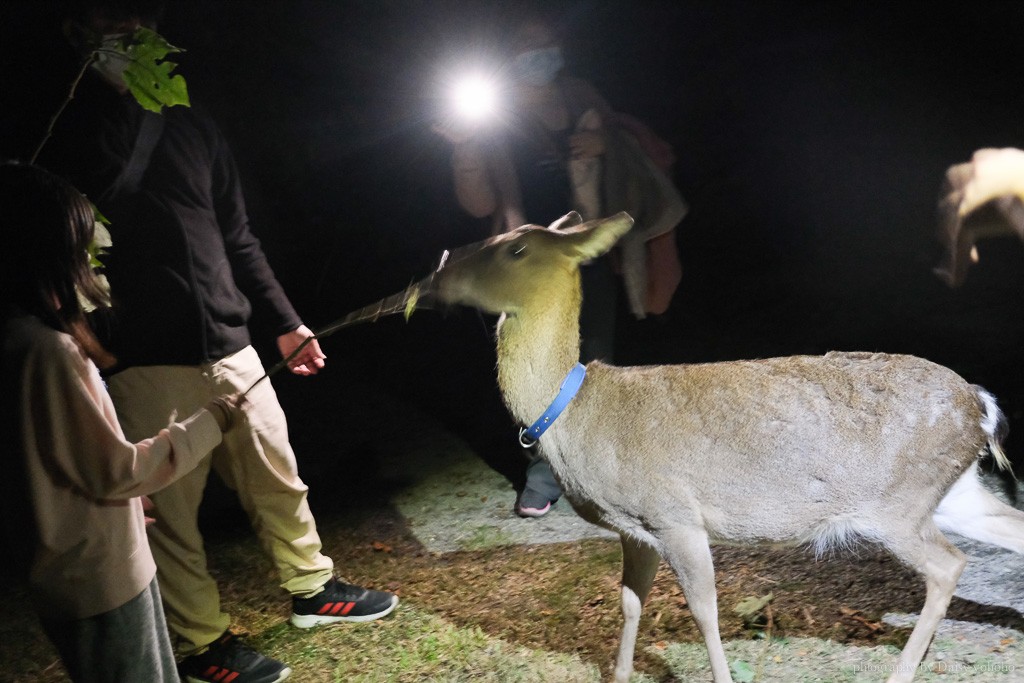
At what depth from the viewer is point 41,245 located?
2229mm

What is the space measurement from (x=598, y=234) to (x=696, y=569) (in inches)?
45.9

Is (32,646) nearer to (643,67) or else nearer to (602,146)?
(602,146)

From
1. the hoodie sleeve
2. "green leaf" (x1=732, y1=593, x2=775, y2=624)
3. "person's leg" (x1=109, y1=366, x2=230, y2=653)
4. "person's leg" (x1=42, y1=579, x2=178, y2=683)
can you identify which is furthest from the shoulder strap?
"green leaf" (x1=732, y1=593, x2=775, y2=624)

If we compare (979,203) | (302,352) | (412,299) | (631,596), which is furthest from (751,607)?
(302,352)

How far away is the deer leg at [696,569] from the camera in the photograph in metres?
2.75

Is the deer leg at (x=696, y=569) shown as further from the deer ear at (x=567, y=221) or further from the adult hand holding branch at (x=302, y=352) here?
the adult hand holding branch at (x=302, y=352)

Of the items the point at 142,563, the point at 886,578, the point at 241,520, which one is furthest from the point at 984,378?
the point at 142,563

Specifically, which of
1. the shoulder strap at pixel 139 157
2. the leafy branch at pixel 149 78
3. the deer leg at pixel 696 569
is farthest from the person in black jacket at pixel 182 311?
the deer leg at pixel 696 569

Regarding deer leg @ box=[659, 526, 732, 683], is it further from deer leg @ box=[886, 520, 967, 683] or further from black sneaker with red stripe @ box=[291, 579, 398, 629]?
black sneaker with red stripe @ box=[291, 579, 398, 629]

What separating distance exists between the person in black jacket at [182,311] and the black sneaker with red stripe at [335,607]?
0.97ft

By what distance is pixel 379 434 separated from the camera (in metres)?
7.06

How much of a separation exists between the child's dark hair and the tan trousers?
1128 mm

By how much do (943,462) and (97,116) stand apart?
3.33 metres

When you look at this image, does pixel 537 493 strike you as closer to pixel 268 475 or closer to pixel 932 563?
pixel 268 475
